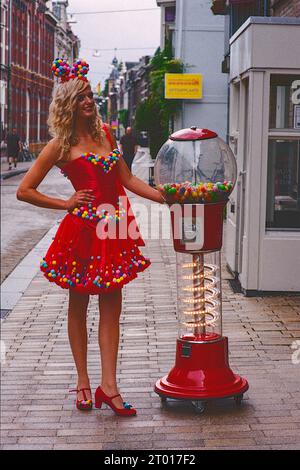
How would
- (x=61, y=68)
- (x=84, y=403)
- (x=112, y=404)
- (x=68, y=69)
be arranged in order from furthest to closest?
(x=84, y=403), (x=112, y=404), (x=68, y=69), (x=61, y=68)

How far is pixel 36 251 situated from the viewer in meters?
12.3

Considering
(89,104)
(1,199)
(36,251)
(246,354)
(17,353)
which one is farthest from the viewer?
(1,199)

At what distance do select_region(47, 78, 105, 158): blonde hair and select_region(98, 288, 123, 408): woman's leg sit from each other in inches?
32.2

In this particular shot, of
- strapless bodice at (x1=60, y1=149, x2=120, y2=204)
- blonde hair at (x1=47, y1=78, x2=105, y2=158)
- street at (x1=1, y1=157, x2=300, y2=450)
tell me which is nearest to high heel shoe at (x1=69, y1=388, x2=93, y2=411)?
street at (x1=1, y1=157, x2=300, y2=450)

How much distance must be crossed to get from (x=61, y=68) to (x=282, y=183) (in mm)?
4844

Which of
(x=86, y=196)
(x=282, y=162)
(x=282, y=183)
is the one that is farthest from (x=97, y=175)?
(x=282, y=162)

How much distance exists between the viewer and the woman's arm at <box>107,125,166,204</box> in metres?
3.40

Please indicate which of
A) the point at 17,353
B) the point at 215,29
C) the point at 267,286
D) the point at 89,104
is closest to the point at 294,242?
the point at 267,286

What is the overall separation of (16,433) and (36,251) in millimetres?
8198

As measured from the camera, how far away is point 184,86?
2.49 m

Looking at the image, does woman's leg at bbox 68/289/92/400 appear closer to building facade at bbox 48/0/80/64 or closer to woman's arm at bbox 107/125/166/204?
woman's arm at bbox 107/125/166/204

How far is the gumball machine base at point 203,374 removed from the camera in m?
4.14

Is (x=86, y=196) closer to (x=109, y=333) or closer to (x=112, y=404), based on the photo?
(x=109, y=333)
